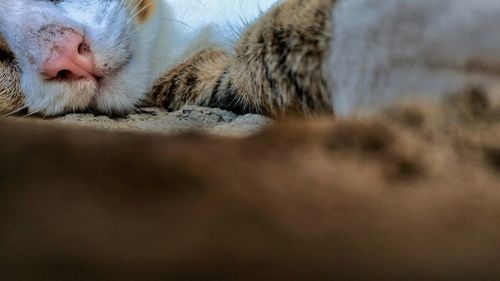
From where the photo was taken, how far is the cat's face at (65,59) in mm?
1252

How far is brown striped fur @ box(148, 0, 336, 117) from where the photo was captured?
2.78 ft

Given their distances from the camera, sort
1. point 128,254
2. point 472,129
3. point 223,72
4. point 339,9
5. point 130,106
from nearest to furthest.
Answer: point 128,254 → point 472,129 → point 339,9 → point 223,72 → point 130,106

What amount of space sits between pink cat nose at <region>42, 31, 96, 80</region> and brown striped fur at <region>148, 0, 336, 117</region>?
8.9 inches

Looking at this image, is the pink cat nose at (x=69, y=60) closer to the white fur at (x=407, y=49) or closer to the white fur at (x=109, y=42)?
the white fur at (x=109, y=42)

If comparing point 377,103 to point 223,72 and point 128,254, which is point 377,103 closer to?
point 128,254

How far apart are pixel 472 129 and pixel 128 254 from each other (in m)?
0.31

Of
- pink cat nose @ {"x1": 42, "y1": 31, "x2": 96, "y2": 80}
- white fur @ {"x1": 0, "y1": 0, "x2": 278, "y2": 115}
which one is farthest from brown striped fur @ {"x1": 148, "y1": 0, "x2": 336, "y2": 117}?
pink cat nose @ {"x1": 42, "y1": 31, "x2": 96, "y2": 80}

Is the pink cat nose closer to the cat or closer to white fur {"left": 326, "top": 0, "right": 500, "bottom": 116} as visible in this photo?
the cat

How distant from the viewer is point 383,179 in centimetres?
49

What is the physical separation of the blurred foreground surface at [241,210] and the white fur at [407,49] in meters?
0.17

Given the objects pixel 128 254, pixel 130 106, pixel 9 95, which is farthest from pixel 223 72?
pixel 128 254

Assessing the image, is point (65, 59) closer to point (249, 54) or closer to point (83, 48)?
point (83, 48)

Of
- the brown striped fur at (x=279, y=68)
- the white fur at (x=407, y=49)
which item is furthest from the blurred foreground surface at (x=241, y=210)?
the brown striped fur at (x=279, y=68)

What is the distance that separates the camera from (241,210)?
1.50 ft
